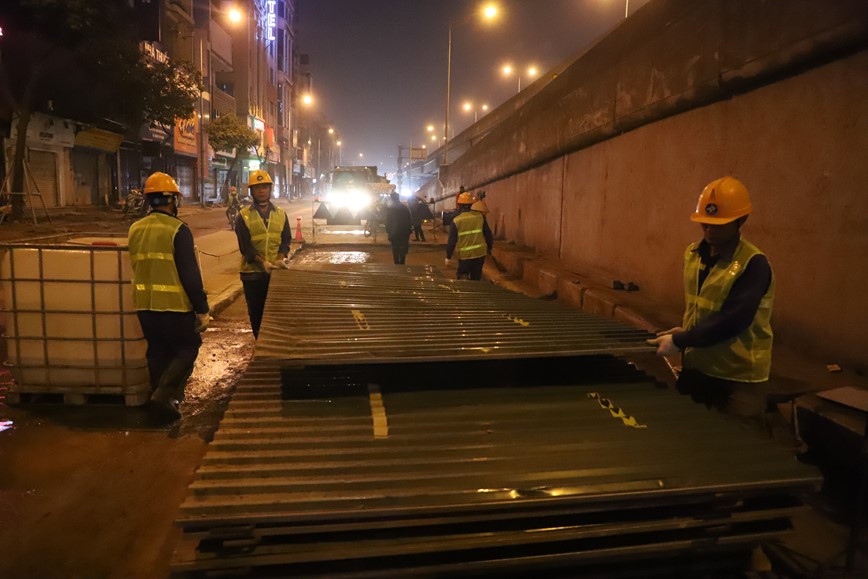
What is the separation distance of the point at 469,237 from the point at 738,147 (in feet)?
11.5

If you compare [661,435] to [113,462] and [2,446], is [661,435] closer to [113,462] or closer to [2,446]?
[113,462]

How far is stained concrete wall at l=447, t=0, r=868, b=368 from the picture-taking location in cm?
419

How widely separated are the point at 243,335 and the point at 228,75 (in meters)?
50.6

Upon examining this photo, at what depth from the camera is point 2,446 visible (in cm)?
392

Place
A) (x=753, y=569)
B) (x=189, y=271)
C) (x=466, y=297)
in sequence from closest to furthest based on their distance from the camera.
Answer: (x=753, y=569)
(x=189, y=271)
(x=466, y=297)

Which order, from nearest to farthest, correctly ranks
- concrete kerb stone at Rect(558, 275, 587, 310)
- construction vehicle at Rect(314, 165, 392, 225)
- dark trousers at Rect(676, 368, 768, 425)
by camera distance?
dark trousers at Rect(676, 368, 768, 425) < concrete kerb stone at Rect(558, 275, 587, 310) < construction vehicle at Rect(314, 165, 392, 225)

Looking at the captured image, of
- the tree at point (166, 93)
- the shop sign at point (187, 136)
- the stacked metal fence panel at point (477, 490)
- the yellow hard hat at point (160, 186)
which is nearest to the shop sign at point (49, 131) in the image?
the tree at point (166, 93)

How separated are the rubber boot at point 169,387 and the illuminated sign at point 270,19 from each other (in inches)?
2482

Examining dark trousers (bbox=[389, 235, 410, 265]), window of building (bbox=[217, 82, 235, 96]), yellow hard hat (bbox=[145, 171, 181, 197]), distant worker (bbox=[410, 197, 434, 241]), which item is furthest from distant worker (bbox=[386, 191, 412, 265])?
window of building (bbox=[217, 82, 235, 96])

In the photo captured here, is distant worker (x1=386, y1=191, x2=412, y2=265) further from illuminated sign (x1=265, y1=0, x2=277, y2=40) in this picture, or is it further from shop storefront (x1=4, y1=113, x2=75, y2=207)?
illuminated sign (x1=265, y1=0, x2=277, y2=40)

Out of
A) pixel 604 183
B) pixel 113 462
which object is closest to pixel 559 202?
pixel 604 183

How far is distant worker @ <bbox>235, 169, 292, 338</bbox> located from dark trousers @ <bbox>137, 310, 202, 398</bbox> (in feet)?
4.45

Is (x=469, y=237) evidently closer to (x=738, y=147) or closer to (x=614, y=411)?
(x=738, y=147)

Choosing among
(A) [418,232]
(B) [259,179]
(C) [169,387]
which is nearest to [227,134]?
(A) [418,232]
